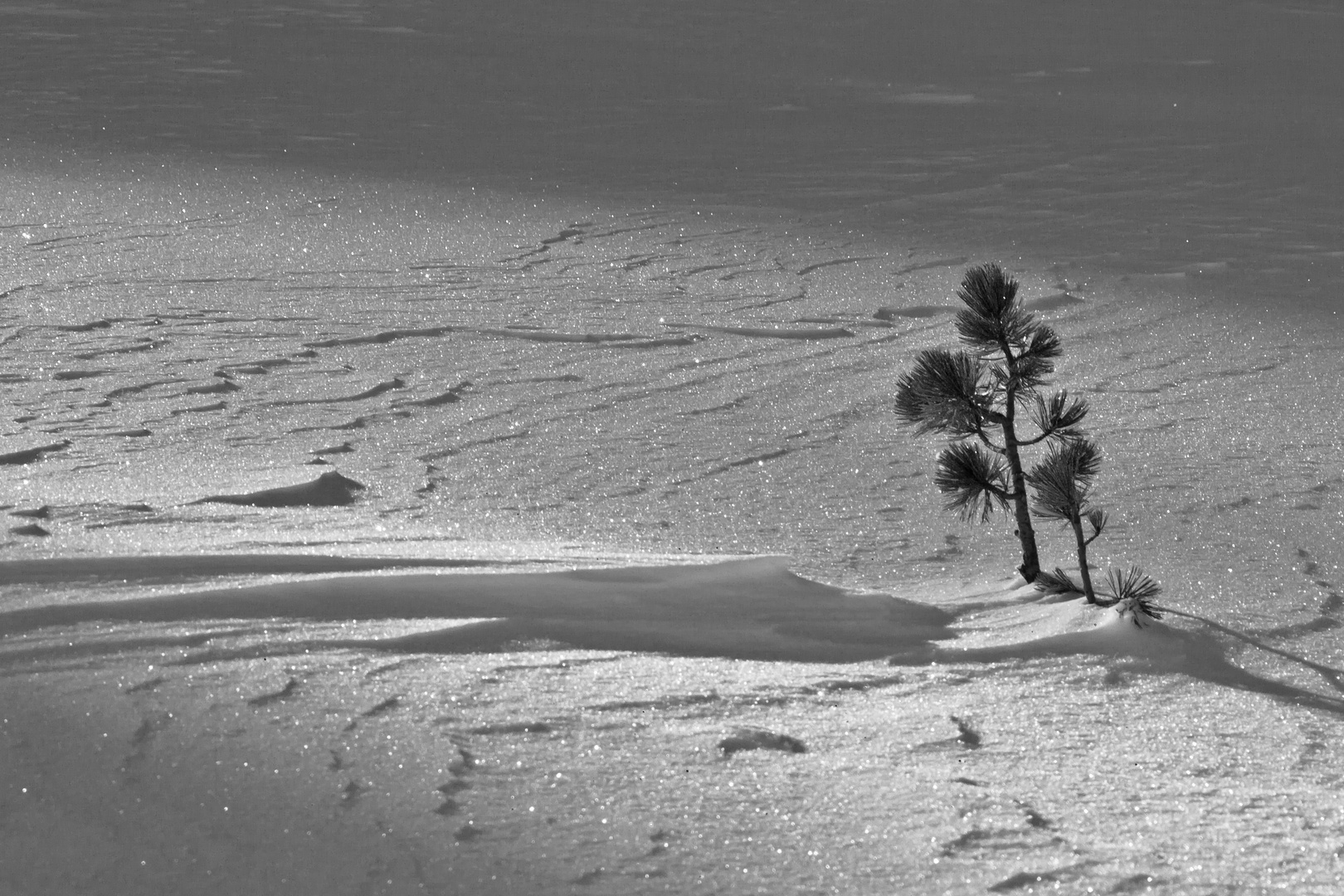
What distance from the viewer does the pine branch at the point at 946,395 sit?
2.26 meters

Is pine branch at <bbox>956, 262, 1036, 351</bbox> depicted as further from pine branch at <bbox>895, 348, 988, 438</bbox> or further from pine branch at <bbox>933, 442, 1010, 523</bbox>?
pine branch at <bbox>933, 442, 1010, 523</bbox>

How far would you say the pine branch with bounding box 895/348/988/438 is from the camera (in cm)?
226

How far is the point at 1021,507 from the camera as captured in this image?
88.0 inches

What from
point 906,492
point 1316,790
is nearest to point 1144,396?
point 906,492

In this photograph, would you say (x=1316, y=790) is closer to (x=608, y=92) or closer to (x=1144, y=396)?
(x=1144, y=396)

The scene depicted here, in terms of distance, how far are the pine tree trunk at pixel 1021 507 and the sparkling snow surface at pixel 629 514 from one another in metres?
0.09

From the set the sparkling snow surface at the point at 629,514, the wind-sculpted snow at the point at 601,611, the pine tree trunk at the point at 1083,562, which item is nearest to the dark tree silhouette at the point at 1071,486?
the pine tree trunk at the point at 1083,562

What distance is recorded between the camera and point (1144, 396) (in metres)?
3.68

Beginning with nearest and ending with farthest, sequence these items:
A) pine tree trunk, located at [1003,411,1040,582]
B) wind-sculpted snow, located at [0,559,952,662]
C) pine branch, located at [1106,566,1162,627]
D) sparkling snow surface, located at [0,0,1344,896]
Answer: sparkling snow surface, located at [0,0,1344,896], wind-sculpted snow, located at [0,559,952,662], pine branch, located at [1106,566,1162,627], pine tree trunk, located at [1003,411,1040,582]

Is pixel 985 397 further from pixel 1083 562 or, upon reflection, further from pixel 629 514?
pixel 629 514

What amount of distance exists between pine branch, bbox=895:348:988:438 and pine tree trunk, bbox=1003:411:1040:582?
6 cm

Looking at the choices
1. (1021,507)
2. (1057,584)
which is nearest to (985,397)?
(1021,507)

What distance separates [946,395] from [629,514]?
2.29ft

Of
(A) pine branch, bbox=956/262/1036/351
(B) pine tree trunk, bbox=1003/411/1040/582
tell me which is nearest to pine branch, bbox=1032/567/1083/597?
(B) pine tree trunk, bbox=1003/411/1040/582
